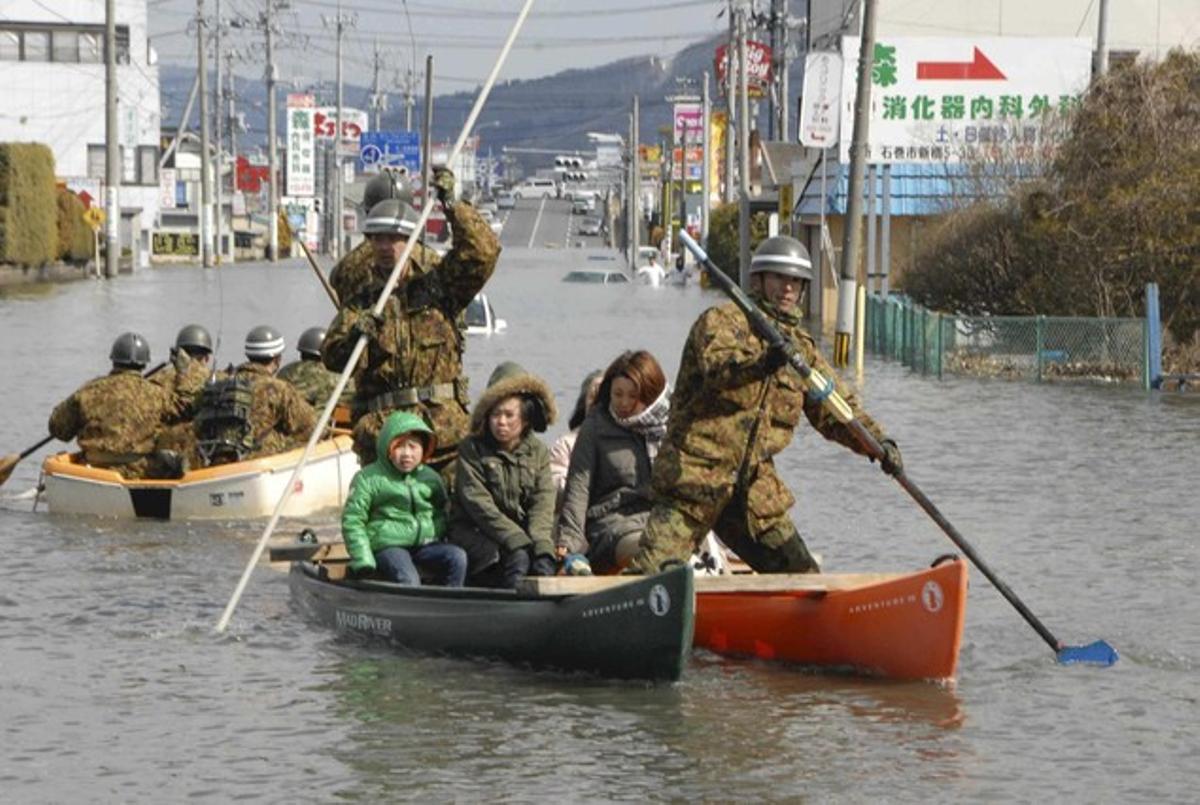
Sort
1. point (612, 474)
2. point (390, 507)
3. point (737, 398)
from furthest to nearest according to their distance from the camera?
1. point (390, 507)
2. point (612, 474)
3. point (737, 398)

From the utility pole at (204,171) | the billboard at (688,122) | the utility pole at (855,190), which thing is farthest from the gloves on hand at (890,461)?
the billboard at (688,122)

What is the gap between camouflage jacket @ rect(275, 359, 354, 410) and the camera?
20.3 meters

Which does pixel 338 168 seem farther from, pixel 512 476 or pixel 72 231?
pixel 512 476

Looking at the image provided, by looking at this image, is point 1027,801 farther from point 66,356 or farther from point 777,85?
point 777,85

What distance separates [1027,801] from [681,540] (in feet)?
7.53

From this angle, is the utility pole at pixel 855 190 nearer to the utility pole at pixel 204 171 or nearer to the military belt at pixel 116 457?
the military belt at pixel 116 457

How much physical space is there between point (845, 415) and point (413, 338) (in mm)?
3063

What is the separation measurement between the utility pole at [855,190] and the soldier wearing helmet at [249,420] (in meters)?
15.2

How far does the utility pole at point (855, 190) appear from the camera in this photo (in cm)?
3303

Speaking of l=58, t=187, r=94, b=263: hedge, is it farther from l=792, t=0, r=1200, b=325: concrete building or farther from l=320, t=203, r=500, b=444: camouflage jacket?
l=320, t=203, r=500, b=444: camouflage jacket

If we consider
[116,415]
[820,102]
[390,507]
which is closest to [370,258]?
[390,507]

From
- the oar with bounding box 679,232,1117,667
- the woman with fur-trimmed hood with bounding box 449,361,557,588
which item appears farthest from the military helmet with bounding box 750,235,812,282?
the woman with fur-trimmed hood with bounding box 449,361,557,588

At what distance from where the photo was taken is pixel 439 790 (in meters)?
10.2

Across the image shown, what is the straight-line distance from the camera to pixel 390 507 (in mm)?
12922
